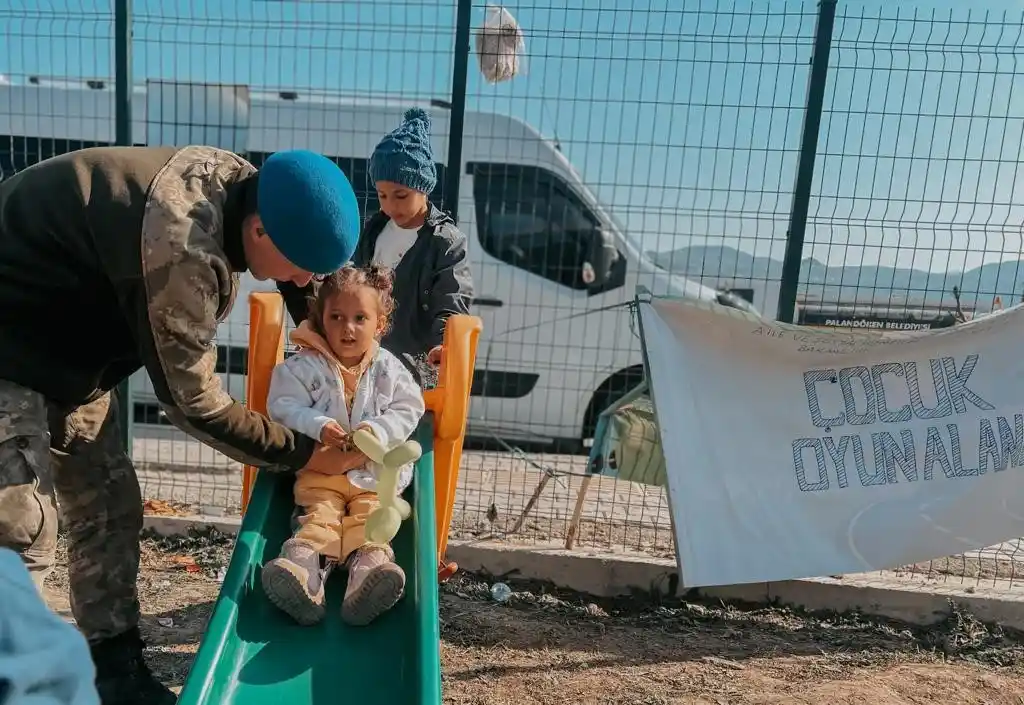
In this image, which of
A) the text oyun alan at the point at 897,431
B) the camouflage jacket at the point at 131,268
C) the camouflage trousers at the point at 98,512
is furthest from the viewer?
the text oyun alan at the point at 897,431

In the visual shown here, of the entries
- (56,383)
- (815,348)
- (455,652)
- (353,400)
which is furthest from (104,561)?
(815,348)

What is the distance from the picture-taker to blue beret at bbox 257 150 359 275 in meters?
1.65

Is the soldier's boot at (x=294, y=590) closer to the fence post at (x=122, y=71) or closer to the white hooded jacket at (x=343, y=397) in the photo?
the white hooded jacket at (x=343, y=397)

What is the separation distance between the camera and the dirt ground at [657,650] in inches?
108

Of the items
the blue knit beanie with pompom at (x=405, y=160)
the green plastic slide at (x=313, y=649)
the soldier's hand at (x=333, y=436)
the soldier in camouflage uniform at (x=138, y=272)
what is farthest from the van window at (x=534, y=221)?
the soldier in camouflage uniform at (x=138, y=272)

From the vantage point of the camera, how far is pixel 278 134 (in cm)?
500

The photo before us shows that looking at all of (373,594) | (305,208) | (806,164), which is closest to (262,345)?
(373,594)

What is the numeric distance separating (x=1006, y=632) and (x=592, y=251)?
316cm

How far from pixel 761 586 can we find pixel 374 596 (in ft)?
6.53

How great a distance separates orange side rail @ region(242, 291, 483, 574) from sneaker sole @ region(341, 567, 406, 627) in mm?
579

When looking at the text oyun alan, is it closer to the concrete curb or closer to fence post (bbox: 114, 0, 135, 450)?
the concrete curb

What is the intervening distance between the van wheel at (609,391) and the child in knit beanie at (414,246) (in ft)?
6.64

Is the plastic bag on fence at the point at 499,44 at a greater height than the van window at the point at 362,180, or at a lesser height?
greater

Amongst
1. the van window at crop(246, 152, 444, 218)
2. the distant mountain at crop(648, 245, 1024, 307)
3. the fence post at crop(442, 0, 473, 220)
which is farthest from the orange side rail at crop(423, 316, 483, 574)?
the distant mountain at crop(648, 245, 1024, 307)
